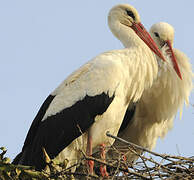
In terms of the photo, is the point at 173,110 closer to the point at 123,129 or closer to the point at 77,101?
the point at 123,129

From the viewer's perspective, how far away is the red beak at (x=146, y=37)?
771 cm

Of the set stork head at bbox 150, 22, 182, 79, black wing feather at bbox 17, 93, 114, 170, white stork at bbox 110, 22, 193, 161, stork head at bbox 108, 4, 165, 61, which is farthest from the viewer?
stork head at bbox 150, 22, 182, 79

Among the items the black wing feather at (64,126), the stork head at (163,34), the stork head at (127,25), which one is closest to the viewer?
the black wing feather at (64,126)

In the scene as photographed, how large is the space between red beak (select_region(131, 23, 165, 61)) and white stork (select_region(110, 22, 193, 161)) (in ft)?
0.97

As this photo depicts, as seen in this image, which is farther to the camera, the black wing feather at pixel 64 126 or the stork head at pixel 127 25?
the stork head at pixel 127 25

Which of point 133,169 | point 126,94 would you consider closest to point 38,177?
point 133,169

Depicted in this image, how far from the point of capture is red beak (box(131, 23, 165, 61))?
7707 mm

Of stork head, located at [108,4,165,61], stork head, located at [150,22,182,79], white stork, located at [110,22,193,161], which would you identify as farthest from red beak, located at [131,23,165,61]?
stork head, located at [150,22,182,79]

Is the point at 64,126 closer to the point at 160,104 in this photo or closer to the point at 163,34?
the point at 160,104

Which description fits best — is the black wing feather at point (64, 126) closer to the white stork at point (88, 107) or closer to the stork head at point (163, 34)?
the white stork at point (88, 107)

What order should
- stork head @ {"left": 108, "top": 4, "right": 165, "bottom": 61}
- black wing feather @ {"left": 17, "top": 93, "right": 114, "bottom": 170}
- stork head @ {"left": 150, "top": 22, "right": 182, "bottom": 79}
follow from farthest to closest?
1. stork head @ {"left": 150, "top": 22, "right": 182, "bottom": 79}
2. stork head @ {"left": 108, "top": 4, "right": 165, "bottom": 61}
3. black wing feather @ {"left": 17, "top": 93, "right": 114, "bottom": 170}

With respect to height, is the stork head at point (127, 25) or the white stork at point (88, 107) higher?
the stork head at point (127, 25)

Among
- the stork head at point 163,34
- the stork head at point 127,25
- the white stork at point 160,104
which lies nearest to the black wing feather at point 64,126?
the white stork at point 160,104

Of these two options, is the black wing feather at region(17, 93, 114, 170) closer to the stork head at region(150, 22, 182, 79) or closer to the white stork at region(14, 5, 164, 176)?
the white stork at region(14, 5, 164, 176)
